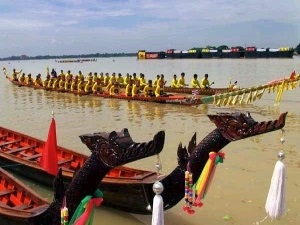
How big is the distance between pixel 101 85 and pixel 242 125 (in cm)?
1710

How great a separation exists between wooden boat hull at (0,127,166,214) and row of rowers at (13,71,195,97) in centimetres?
863

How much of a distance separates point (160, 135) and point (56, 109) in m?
14.8

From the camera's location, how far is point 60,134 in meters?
12.3

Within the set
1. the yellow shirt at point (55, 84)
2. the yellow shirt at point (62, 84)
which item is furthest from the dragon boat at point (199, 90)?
the yellow shirt at point (55, 84)

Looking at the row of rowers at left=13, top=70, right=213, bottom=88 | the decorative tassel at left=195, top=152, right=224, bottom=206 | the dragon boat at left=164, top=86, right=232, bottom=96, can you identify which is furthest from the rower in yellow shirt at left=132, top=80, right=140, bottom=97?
the decorative tassel at left=195, top=152, right=224, bottom=206

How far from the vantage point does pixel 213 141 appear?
4.86 m

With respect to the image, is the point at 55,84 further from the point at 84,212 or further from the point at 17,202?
the point at 84,212

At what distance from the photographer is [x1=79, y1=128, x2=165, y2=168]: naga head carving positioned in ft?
12.2

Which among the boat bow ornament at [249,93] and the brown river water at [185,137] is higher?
the boat bow ornament at [249,93]

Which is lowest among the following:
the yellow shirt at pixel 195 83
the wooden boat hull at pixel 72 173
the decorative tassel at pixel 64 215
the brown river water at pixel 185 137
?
the brown river water at pixel 185 137

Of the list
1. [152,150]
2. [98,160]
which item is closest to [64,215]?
[98,160]

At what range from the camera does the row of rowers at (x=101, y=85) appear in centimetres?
1759

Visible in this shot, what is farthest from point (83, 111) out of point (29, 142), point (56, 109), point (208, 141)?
point (208, 141)

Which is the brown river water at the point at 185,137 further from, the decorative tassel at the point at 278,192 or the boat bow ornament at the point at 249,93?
the decorative tassel at the point at 278,192
